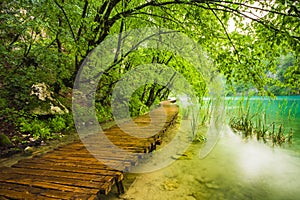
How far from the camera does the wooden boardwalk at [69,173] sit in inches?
87.3

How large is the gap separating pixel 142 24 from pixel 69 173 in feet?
15.5

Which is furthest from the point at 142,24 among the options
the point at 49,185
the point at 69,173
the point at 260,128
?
the point at 260,128

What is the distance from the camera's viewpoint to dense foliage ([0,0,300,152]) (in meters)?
2.75

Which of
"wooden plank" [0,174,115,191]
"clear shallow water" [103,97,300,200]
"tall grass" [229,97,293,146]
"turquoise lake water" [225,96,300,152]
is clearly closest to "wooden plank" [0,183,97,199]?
"wooden plank" [0,174,115,191]

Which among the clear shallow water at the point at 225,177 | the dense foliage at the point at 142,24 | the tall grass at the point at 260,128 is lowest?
the clear shallow water at the point at 225,177

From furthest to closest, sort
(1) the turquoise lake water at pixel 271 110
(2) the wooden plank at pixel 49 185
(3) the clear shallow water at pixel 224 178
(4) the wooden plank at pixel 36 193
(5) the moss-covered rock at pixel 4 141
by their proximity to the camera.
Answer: (1) the turquoise lake water at pixel 271 110 < (5) the moss-covered rock at pixel 4 141 < (3) the clear shallow water at pixel 224 178 < (2) the wooden plank at pixel 49 185 < (4) the wooden plank at pixel 36 193

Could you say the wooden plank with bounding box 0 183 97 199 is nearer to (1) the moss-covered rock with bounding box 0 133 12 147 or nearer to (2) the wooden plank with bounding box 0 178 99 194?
(2) the wooden plank with bounding box 0 178 99 194

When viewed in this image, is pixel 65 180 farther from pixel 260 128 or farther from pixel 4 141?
pixel 260 128

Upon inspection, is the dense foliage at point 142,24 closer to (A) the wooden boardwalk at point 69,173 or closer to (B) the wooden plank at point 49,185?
(A) the wooden boardwalk at point 69,173

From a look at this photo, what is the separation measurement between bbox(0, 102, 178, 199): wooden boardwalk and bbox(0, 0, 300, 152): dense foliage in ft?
7.83

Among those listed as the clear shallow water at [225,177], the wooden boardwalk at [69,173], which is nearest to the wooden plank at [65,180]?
the wooden boardwalk at [69,173]

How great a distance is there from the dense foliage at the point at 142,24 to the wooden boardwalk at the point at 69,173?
239 centimetres

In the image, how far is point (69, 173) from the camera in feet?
8.85

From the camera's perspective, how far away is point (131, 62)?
8930mm
